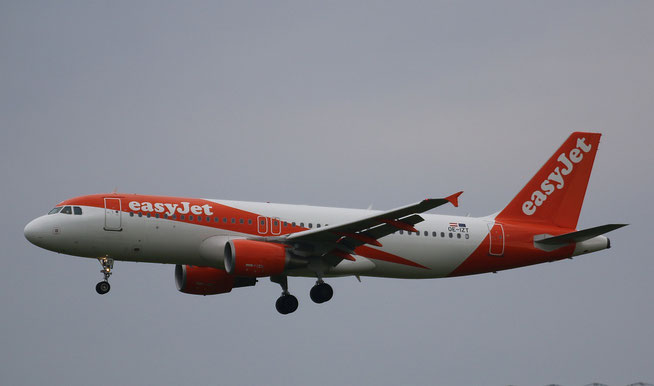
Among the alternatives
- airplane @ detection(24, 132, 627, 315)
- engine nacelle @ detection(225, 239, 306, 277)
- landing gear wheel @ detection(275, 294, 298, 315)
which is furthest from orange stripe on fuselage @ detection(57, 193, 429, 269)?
landing gear wheel @ detection(275, 294, 298, 315)

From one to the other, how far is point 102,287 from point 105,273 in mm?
592

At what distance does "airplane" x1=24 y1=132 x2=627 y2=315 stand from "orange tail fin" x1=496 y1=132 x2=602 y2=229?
5cm

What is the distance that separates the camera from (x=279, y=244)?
44.7 meters

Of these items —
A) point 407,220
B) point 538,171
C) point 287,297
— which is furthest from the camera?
point 538,171

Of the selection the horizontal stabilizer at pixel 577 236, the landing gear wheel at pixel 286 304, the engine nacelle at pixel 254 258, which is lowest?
the landing gear wheel at pixel 286 304

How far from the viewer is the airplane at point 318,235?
4338cm

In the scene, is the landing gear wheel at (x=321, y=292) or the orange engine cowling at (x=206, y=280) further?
the orange engine cowling at (x=206, y=280)

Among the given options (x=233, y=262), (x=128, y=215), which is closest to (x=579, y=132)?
(x=233, y=262)

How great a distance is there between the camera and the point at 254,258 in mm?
43375

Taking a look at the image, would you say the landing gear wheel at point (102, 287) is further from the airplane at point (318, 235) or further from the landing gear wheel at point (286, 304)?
the landing gear wheel at point (286, 304)

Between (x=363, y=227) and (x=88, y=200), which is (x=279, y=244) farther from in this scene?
(x=88, y=200)

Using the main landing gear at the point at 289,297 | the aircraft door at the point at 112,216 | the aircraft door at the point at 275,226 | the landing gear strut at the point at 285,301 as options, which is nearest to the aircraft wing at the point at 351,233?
the aircraft door at the point at 275,226

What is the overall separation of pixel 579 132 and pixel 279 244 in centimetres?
1716

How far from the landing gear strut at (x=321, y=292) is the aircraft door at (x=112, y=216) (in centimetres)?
904
